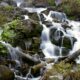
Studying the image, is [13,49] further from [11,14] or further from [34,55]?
[11,14]

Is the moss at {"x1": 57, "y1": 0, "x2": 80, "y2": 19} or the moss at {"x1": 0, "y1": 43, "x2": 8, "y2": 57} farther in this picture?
the moss at {"x1": 57, "y1": 0, "x2": 80, "y2": 19}

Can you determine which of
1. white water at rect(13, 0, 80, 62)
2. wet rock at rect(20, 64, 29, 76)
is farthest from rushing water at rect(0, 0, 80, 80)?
wet rock at rect(20, 64, 29, 76)

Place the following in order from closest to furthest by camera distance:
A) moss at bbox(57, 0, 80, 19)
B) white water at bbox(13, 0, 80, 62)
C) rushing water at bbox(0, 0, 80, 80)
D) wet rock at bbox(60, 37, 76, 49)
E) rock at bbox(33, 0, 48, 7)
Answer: rushing water at bbox(0, 0, 80, 80), white water at bbox(13, 0, 80, 62), wet rock at bbox(60, 37, 76, 49), moss at bbox(57, 0, 80, 19), rock at bbox(33, 0, 48, 7)

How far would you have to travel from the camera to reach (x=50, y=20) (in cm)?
1889

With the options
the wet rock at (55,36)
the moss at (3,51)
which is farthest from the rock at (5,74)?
the wet rock at (55,36)

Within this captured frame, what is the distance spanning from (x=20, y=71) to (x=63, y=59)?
6.66 feet

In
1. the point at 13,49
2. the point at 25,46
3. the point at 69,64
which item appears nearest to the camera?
the point at 69,64

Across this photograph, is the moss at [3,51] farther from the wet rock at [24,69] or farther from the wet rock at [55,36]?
the wet rock at [55,36]

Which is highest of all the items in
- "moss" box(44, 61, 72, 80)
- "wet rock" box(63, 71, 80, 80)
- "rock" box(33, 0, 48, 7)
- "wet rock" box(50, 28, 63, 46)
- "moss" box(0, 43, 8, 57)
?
"wet rock" box(63, 71, 80, 80)

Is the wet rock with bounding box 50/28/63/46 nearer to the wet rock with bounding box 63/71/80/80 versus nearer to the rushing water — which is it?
the rushing water

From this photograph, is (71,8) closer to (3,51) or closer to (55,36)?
(55,36)

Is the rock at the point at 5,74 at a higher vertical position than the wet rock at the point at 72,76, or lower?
lower

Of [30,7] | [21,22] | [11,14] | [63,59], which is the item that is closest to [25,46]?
[21,22]

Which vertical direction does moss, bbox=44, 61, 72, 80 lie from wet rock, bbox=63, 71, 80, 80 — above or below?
below
